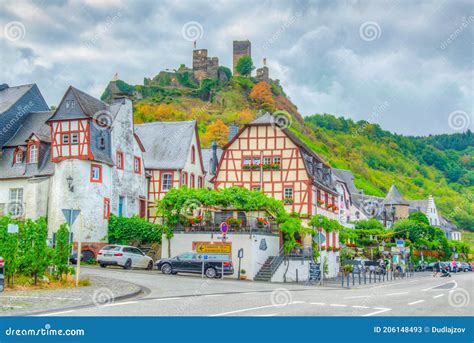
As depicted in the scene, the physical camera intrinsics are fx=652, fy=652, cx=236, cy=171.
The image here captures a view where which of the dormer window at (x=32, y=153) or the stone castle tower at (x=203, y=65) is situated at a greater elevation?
the stone castle tower at (x=203, y=65)

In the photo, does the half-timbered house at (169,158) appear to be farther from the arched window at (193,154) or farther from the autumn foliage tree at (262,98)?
the autumn foliage tree at (262,98)

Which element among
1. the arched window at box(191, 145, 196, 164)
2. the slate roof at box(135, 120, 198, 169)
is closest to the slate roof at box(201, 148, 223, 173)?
the arched window at box(191, 145, 196, 164)

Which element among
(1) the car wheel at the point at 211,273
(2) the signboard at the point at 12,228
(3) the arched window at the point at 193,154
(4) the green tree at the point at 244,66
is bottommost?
(1) the car wheel at the point at 211,273

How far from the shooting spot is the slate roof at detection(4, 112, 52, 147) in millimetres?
45375

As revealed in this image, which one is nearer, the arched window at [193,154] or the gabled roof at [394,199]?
the arched window at [193,154]

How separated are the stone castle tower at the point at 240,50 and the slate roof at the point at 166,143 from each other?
405ft

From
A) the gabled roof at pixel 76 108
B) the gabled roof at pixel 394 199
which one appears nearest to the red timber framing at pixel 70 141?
the gabled roof at pixel 76 108

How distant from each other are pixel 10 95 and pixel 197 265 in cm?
2457

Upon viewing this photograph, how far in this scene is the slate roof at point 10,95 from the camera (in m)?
47.7

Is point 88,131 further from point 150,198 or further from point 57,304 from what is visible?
point 57,304

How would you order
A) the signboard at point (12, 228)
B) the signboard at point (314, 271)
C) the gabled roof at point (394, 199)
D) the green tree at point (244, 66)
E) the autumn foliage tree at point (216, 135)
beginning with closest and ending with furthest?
the signboard at point (12, 228), the signboard at point (314, 271), the autumn foliage tree at point (216, 135), the gabled roof at point (394, 199), the green tree at point (244, 66)

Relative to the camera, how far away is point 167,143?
176ft

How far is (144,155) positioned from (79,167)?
1082 cm
